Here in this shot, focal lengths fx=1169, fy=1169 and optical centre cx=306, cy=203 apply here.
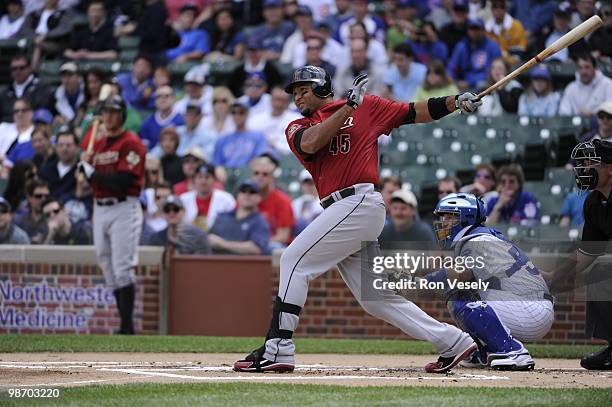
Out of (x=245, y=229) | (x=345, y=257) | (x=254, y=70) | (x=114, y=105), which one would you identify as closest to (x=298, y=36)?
(x=254, y=70)

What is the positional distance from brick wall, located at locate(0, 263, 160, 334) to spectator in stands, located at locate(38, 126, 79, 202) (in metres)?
1.76

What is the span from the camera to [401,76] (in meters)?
15.1

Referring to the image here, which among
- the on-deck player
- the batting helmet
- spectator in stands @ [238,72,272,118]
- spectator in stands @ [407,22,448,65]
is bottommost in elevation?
the on-deck player

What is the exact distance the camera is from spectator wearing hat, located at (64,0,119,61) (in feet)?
58.3

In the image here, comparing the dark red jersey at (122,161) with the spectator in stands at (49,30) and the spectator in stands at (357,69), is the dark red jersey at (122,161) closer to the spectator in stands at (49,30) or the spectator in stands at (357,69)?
the spectator in stands at (357,69)

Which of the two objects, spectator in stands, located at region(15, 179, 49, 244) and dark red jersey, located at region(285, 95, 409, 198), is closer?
dark red jersey, located at region(285, 95, 409, 198)

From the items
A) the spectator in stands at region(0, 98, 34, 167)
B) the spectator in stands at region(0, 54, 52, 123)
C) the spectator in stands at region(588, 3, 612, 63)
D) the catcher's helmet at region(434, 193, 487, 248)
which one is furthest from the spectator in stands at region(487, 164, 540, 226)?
the spectator in stands at region(0, 54, 52, 123)

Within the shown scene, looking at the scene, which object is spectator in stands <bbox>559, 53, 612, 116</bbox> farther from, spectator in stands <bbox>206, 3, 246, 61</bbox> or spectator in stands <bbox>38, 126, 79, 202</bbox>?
spectator in stands <bbox>38, 126, 79, 202</bbox>

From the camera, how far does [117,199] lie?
11180mm

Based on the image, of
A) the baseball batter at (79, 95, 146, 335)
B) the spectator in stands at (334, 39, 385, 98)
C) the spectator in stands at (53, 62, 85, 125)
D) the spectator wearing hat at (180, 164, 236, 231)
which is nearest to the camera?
the baseball batter at (79, 95, 146, 335)

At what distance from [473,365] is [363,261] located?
122cm

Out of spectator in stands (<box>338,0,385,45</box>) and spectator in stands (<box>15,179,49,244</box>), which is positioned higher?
spectator in stands (<box>338,0,385,45</box>)

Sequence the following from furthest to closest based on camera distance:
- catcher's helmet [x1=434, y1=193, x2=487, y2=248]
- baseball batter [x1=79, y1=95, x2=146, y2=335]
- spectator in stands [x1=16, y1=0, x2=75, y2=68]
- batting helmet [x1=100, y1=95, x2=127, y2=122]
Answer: spectator in stands [x1=16, y1=0, x2=75, y2=68] → batting helmet [x1=100, y1=95, x2=127, y2=122] → baseball batter [x1=79, y1=95, x2=146, y2=335] → catcher's helmet [x1=434, y1=193, x2=487, y2=248]

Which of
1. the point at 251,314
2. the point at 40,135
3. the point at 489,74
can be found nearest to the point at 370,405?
the point at 251,314
